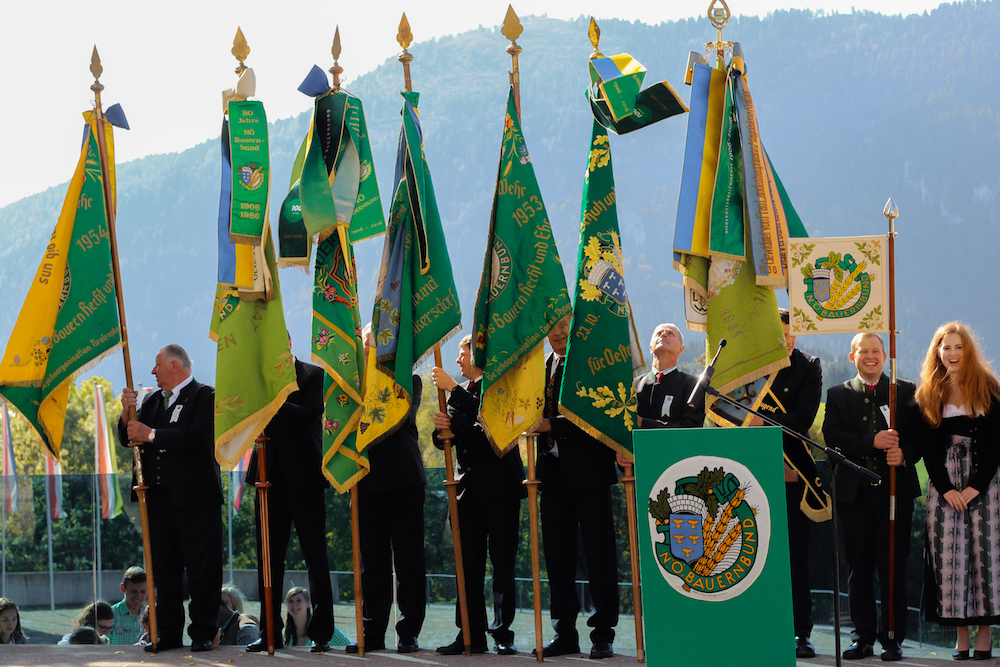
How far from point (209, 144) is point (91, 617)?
12909 cm

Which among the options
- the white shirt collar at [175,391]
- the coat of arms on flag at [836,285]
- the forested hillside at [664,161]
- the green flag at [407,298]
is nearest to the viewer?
the coat of arms on flag at [836,285]

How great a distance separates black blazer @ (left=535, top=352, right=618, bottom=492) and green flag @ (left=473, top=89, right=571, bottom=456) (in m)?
0.18

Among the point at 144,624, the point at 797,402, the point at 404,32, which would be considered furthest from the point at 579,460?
the point at 144,624

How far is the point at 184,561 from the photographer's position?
514 cm

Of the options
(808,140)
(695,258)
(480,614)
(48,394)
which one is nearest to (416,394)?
(480,614)

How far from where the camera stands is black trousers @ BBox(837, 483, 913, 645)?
4500 mm

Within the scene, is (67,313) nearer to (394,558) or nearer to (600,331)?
(394,558)

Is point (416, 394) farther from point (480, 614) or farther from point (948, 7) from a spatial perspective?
point (948, 7)

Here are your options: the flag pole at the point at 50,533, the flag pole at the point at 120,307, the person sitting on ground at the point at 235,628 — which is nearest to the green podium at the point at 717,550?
the flag pole at the point at 120,307

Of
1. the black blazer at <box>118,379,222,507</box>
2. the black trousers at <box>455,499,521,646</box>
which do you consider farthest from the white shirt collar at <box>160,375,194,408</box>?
the black trousers at <box>455,499,521,646</box>

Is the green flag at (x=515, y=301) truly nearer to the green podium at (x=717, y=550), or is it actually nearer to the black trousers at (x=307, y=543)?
the black trousers at (x=307, y=543)

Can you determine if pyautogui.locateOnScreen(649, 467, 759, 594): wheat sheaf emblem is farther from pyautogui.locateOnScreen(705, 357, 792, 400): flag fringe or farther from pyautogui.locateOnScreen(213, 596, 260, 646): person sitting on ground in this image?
pyautogui.locateOnScreen(213, 596, 260, 646): person sitting on ground

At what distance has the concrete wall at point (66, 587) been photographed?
6293 mm

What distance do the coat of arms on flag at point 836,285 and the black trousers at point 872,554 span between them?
753 millimetres
